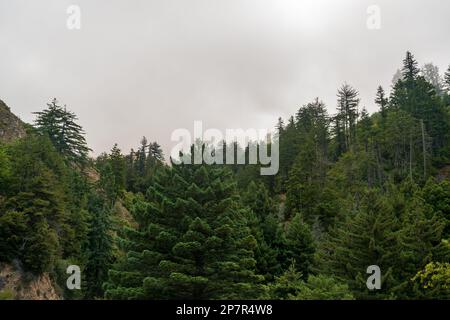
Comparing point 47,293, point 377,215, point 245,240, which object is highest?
point 377,215

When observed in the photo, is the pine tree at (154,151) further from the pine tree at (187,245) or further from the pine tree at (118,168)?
the pine tree at (187,245)

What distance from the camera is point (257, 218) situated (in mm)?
38156

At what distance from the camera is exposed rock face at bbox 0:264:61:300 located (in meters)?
31.0

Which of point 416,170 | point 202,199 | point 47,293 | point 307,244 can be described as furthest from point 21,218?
point 416,170

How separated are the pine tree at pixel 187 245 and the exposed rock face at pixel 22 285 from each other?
12.0 m

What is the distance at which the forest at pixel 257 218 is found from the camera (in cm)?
2116

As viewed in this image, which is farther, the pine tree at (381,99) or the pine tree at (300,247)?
the pine tree at (381,99)

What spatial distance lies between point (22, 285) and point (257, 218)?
67.7ft

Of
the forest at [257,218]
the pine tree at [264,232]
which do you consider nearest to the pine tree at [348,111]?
the forest at [257,218]

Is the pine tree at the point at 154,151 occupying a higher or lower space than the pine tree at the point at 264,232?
higher

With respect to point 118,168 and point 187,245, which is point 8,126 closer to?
point 118,168
